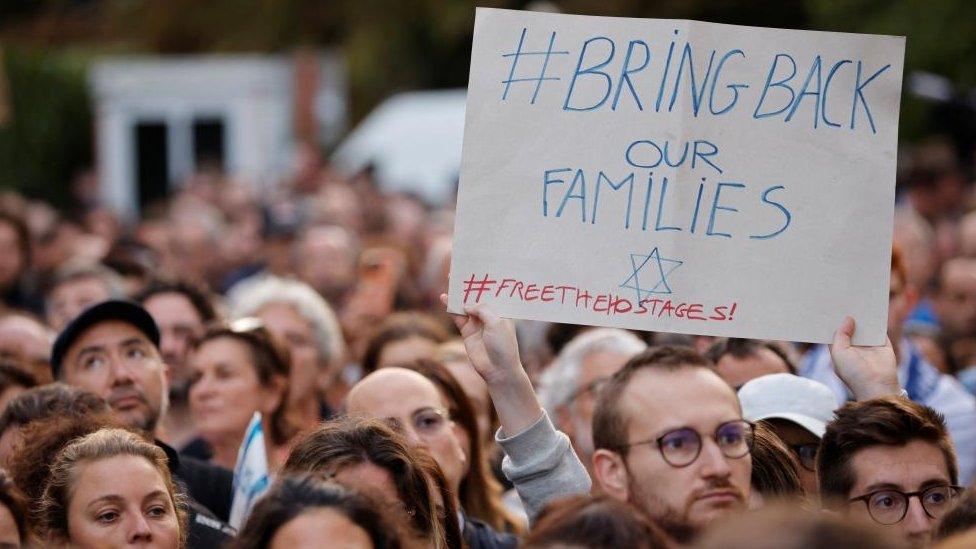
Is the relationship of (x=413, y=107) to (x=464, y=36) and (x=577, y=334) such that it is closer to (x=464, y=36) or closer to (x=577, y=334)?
(x=464, y=36)

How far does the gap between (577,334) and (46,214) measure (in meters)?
12.3

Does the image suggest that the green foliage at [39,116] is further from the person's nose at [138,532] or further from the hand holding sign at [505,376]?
the hand holding sign at [505,376]

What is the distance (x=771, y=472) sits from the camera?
4461 millimetres

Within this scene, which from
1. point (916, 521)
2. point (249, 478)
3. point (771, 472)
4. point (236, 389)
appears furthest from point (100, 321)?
point (916, 521)

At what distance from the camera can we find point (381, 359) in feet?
22.7

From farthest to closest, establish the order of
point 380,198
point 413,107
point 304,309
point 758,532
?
1. point 413,107
2. point 380,198
3. point 304,309
4. point 758,532

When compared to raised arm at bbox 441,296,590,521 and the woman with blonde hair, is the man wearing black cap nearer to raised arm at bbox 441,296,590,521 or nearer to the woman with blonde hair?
the woman with blonde hair

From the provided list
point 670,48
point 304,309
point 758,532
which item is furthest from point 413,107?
point 758,532

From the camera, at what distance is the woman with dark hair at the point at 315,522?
136 inches

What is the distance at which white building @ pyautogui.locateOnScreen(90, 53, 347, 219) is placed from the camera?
92.9 feet

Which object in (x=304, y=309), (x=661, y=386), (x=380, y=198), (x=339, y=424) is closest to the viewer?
(x=661, y=386)

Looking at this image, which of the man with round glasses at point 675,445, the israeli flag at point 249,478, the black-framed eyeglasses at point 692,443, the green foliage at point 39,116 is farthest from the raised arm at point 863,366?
the green foliage at point 39,116

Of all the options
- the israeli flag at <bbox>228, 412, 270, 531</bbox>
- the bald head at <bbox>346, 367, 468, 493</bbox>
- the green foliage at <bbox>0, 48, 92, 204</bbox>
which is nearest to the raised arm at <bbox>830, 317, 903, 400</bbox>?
the bald head at <bbox>346, 367, 468, 493</bbox>

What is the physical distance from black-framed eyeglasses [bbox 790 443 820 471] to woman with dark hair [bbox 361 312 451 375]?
203cm
